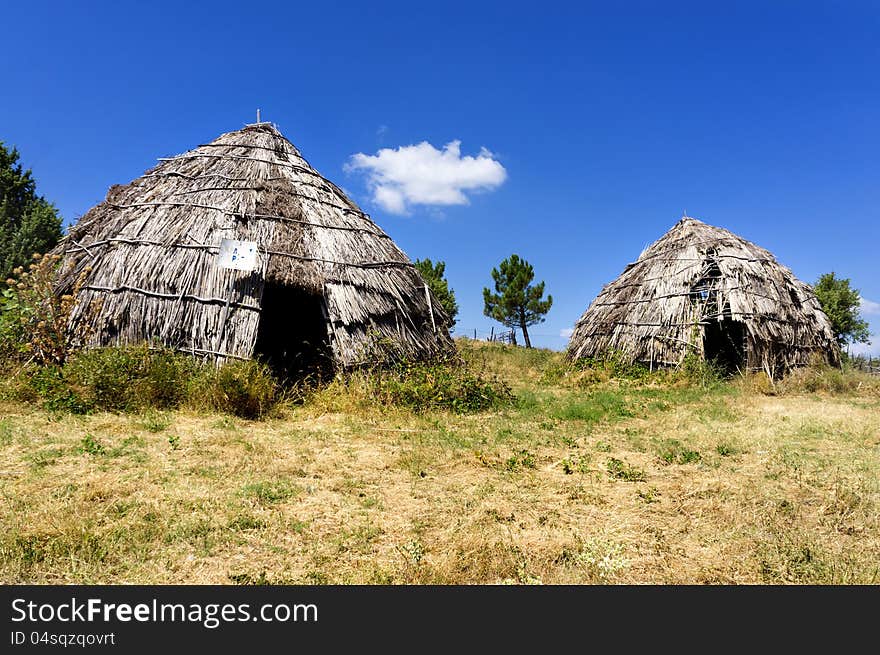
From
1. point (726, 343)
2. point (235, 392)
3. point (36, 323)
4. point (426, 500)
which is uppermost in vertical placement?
point (726, 343)

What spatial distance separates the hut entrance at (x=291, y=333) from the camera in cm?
1016

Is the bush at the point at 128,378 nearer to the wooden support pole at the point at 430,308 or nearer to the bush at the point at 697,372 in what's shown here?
the wooden support pole at the point at 430,308

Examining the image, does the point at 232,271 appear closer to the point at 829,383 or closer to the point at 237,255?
the point at 237,255

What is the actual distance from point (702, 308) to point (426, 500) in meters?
11.5

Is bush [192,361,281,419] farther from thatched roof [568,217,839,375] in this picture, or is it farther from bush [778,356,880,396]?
bush [778,356,880,396]

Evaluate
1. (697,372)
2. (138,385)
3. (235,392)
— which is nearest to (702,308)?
(697,372)

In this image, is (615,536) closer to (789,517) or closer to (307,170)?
(789,517)

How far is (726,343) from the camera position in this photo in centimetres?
1500

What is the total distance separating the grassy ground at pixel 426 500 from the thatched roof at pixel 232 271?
1840 millimetres

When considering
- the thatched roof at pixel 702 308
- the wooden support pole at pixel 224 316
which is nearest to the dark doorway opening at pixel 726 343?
the thatched roof at pixel 702 308

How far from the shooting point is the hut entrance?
10.2m

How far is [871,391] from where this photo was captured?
11.9 metres
